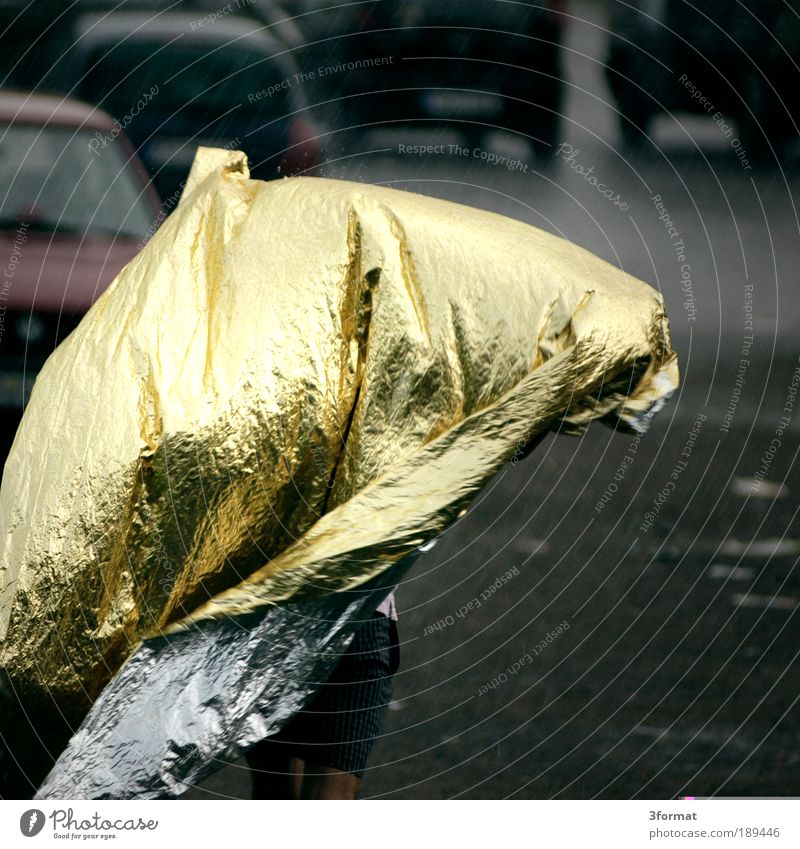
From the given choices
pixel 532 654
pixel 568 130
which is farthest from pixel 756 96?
pixel 532 654

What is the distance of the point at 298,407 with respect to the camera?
1.18m

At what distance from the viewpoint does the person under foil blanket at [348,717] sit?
1.43 m

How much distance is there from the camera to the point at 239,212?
1268mm

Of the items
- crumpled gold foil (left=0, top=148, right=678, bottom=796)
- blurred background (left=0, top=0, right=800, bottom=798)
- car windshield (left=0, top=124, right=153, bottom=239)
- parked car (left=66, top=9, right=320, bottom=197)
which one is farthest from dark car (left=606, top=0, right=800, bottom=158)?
crumpled gold foil (left=0, top=148, right=678, bottom=796)

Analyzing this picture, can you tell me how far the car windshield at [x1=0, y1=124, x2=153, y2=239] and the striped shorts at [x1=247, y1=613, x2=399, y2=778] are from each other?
1036 mm

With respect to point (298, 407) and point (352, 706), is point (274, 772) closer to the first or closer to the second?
point (352, 706)

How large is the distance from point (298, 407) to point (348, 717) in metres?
0.45

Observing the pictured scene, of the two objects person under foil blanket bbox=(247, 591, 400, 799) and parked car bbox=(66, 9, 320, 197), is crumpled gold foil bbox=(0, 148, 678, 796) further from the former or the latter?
parked car bbox=(66, 9, 320, 197)

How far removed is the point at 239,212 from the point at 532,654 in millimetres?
1620

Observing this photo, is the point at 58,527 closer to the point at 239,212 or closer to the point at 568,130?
the point at 239,212

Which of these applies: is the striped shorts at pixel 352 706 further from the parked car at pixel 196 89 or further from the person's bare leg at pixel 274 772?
the parked car at pixel 196 89

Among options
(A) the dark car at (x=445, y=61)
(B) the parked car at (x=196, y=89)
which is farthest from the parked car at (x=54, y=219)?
(A) the dark car at (x=445, y=61)
